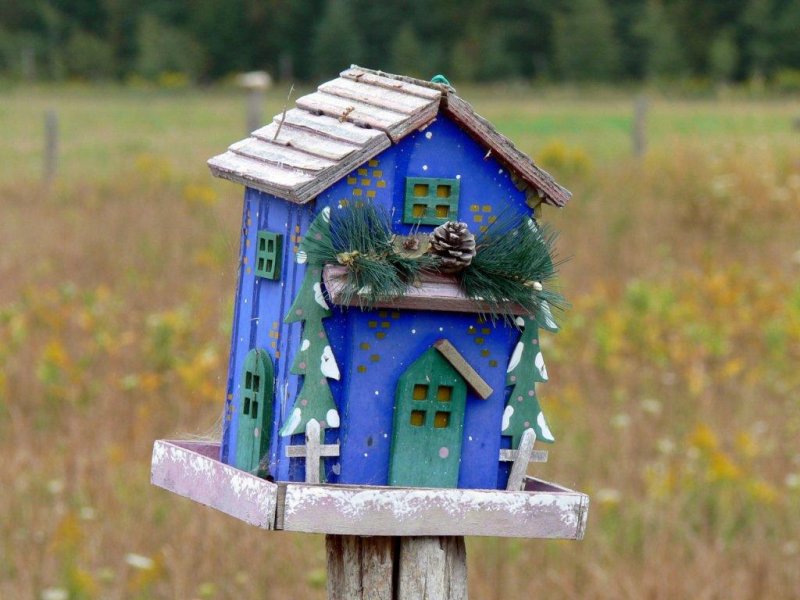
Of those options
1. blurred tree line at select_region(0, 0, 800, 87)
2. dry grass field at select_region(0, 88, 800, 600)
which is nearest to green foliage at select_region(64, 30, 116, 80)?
blurred tree line at select_region(0, 0, 800, 87)

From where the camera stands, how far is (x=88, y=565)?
4934 mm

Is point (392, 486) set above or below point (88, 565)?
above

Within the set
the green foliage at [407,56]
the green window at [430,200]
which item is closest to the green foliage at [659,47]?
the green foliage at [407,56]

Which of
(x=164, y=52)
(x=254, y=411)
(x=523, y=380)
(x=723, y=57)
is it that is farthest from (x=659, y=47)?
(x=254, y=411)

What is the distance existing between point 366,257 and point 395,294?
0.26ft

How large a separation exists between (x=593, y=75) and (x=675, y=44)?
317 centimetres

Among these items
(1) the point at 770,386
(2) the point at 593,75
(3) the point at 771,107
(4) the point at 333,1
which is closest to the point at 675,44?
(2) the point at 593,75

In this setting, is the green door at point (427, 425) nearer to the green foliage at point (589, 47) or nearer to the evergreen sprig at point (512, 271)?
the evergreen sprig at point (512, 271)

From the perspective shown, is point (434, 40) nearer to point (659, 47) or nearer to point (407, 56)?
point (407, 56)

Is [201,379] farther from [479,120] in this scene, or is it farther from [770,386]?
[479,120]

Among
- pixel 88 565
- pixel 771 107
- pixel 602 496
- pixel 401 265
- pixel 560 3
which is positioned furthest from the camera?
pixel 560 3

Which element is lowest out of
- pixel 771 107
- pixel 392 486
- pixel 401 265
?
pixel 392 486

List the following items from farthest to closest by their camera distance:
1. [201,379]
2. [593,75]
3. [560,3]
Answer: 1. [560,3]
2. [593,75]
3. [201,379]

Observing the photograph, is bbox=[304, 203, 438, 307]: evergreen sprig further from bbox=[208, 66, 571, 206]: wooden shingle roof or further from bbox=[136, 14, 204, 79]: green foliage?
bbox=[136, 14, 204, 79]: green foliage
